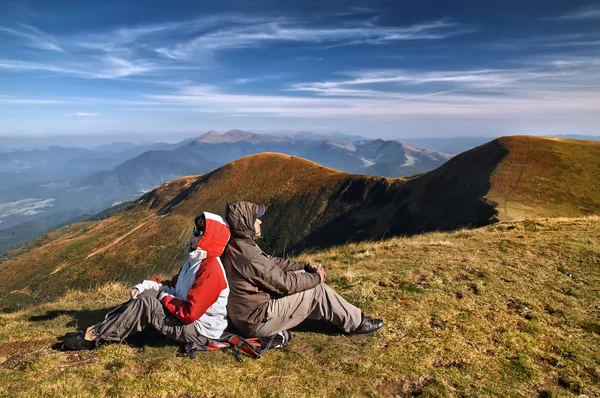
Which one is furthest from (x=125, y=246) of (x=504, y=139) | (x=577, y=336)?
(x=577, y=336)

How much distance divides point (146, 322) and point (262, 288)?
85.8 inches

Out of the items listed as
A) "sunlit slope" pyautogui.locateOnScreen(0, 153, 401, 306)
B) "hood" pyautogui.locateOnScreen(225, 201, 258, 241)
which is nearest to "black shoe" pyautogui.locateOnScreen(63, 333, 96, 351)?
"hood" pyautogui.locateOnScreen(225, 201, 258, 241)

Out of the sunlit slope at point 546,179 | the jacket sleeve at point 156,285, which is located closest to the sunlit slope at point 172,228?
the sunlit slope at point 546,179

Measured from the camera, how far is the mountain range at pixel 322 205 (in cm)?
4738

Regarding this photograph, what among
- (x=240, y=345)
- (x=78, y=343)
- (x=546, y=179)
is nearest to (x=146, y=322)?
(x=78, y=343)

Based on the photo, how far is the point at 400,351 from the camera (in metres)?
6.01

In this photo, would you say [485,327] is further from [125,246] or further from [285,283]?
[125,246]

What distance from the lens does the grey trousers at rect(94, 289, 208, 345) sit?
5.74 meters

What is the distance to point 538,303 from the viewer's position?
805cm

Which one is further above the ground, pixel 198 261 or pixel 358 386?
pixel 198 261

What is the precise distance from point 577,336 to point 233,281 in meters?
7.11

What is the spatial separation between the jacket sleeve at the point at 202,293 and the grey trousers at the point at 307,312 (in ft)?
3.43

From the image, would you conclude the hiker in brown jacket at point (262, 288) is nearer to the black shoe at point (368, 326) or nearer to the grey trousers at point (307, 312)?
the grey trousers at point (307, 312)

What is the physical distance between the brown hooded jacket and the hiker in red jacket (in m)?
0.16
